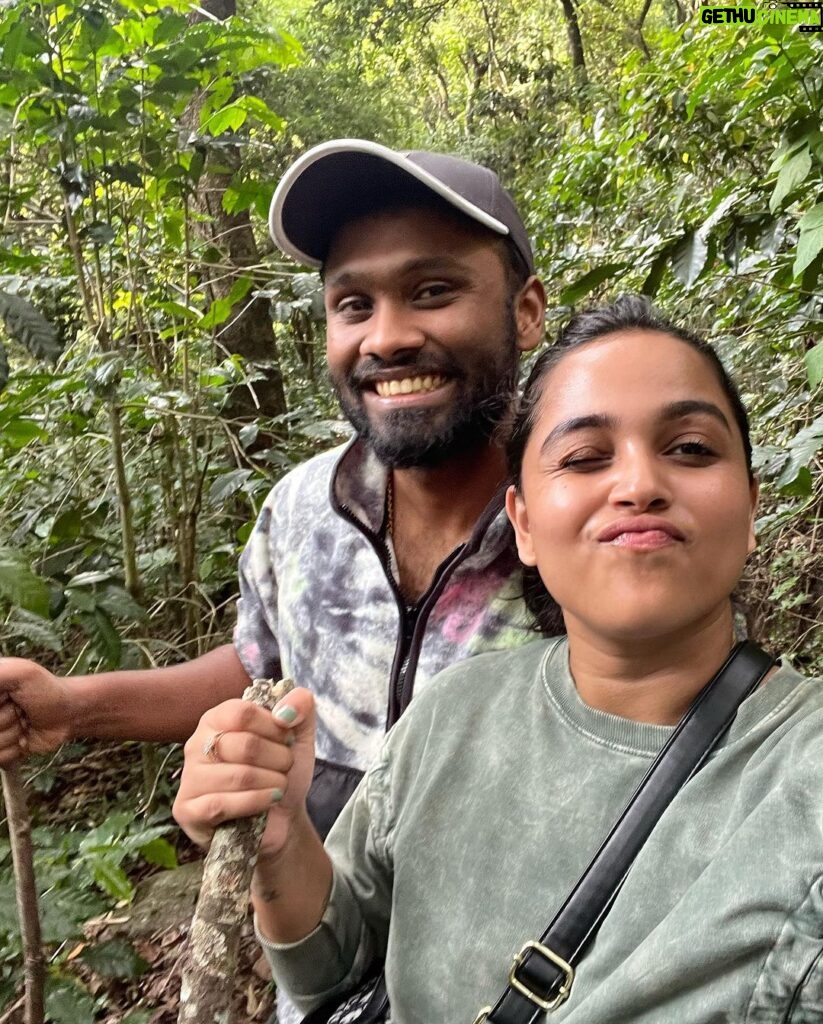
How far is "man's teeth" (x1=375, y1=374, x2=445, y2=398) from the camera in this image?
158 cm

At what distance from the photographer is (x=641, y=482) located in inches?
39.6

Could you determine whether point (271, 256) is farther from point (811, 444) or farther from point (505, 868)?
point (505, 868)

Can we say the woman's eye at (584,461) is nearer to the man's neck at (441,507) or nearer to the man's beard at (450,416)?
the man's beard at (450,416)

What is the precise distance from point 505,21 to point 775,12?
13568 mm

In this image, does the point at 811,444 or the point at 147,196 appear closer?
the point at 811,444

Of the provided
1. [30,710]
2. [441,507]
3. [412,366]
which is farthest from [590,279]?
[30,710]

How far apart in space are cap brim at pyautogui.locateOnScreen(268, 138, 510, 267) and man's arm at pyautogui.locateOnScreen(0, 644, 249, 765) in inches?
41.3

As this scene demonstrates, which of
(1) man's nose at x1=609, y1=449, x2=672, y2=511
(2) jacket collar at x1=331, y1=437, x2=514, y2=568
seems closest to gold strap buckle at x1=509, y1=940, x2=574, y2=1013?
(1) man's nose at x1=609, y1=449, x2=672, y2=511

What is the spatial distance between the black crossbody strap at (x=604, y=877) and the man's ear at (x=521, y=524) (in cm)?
35

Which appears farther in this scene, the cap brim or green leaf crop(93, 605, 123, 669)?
green leaf crop(93, 605, 123, 669)

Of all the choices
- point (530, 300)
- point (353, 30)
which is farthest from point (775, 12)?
point (353, 30)

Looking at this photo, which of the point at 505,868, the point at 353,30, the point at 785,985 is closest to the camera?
the point at 785,985

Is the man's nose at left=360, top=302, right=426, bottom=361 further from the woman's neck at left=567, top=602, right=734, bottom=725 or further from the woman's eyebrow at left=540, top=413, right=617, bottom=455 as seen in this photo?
the woman's neck at left=567, top=602, right=734, bottom=725

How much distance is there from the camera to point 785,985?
0.75m
